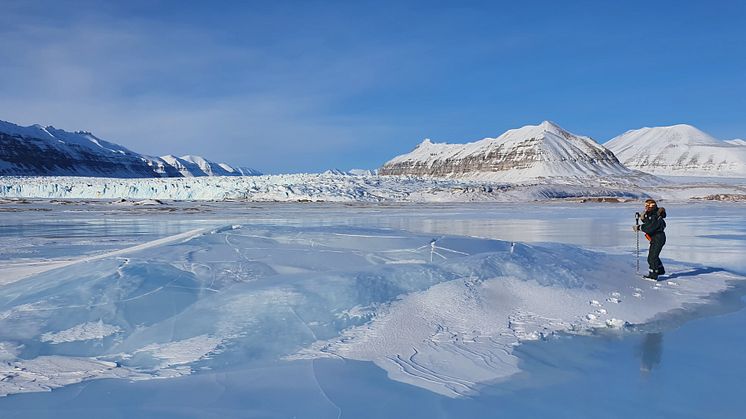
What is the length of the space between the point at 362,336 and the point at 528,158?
10397cm

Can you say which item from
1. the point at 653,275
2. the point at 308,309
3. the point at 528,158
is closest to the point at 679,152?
the point at 528,158

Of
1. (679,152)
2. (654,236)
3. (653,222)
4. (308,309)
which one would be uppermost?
(679,152)

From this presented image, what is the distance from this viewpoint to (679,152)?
150000mm

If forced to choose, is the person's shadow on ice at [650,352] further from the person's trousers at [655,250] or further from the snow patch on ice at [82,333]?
the snow patch on ice at [82,333]

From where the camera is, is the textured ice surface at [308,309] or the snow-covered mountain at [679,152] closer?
the textured ice surface at [308,309]

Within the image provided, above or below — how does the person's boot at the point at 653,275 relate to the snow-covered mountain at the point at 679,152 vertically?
below

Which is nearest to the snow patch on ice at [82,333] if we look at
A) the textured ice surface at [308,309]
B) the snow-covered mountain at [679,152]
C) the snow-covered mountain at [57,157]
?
the textured ice surface at [308,309]

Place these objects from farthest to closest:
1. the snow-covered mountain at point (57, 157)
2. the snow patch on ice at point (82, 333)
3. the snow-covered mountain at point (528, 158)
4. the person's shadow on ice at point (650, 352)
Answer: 1. the snow-covered mountain at point (57, 157)
2. the snow-covered mountain at point (528, 158)
3. the snow patch on ice at point (82, 333)
4. the person's shadow on ice at point (650, 352)

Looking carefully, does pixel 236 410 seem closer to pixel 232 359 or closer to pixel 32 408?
pixel 232 359

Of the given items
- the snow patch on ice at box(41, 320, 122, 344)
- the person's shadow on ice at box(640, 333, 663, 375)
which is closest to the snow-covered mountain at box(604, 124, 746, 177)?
the person's shadow on ice at box(640, 333, 663, 375)

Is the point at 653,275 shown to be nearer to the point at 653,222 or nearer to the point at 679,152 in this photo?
the point at 653,222

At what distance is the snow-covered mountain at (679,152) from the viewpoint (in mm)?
131375

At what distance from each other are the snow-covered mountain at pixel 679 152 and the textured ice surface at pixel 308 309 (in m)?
141

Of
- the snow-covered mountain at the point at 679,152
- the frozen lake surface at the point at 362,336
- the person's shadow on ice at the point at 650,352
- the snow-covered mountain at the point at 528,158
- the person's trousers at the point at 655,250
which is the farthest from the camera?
the snow-covered mountain at the point at 679,152
